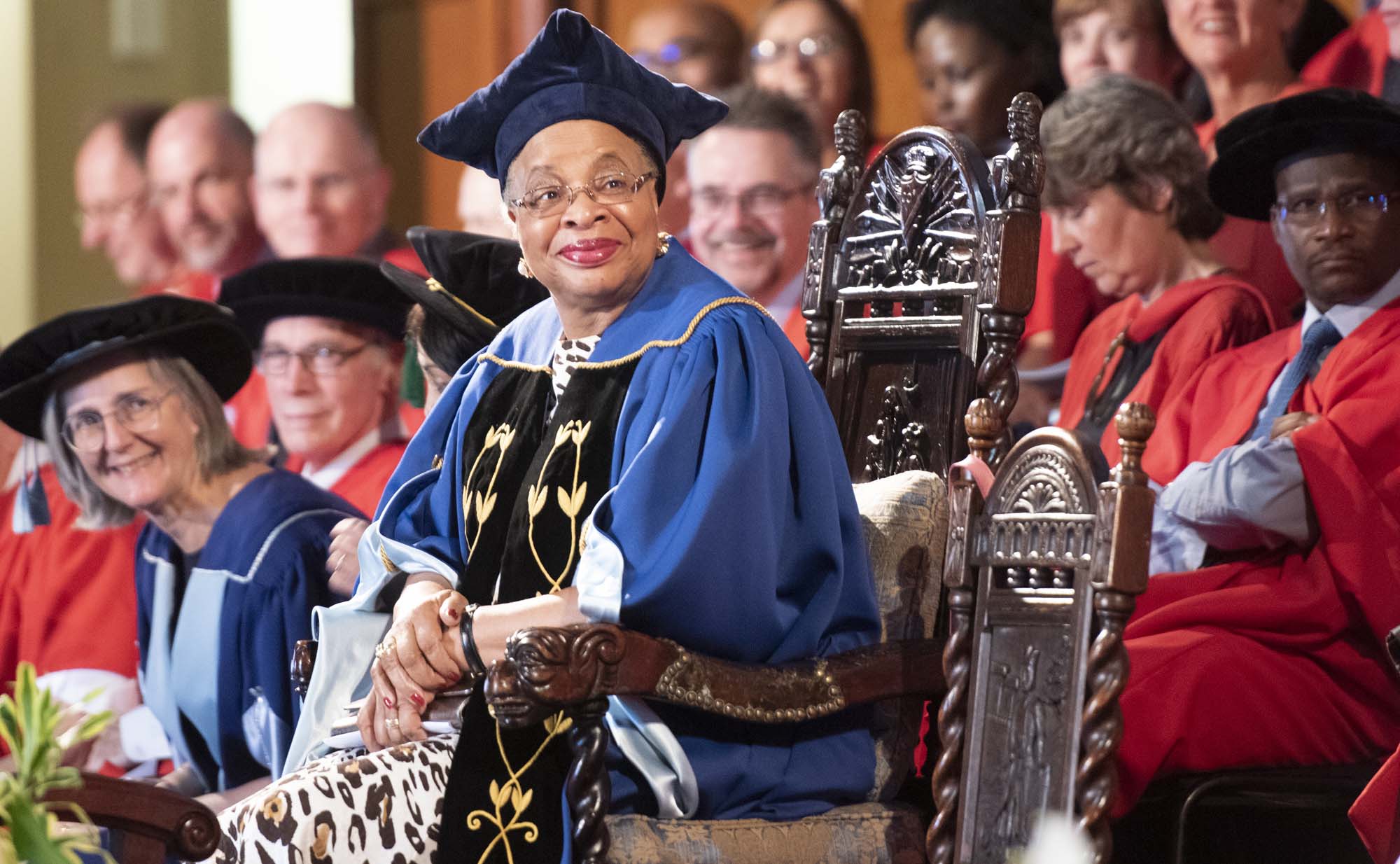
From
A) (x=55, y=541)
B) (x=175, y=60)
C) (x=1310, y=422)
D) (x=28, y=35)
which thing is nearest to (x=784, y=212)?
(x=1310, y=422)

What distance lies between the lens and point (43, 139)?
27.2ft

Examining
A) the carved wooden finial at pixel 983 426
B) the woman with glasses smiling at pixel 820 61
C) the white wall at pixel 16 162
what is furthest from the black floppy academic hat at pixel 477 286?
the white wall at pixel 16 162

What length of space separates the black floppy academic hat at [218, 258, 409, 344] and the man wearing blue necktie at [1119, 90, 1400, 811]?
2.30m

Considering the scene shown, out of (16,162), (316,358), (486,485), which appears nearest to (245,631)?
(486,485)

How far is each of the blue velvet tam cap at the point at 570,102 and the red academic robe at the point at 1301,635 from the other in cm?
121

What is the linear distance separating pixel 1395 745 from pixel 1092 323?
5.24 ft

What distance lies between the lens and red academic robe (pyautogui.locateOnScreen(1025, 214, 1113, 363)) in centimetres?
477

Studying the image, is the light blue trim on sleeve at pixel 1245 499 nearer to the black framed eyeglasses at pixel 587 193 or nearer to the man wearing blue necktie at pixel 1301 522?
the man wearing blue necktie at pixel 1301 522

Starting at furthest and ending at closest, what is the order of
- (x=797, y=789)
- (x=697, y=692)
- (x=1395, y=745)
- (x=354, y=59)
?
(x=354, y=59) < (x=1395, y=745) < (x=797, y=789) < (x=697, y=692)

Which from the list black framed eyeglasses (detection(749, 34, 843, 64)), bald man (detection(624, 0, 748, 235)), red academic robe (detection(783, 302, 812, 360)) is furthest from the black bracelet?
bald man (detection(624, 0, 748, 235))

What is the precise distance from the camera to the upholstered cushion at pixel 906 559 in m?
2.76

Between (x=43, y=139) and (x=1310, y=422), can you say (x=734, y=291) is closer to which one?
(x=1310, y=422)

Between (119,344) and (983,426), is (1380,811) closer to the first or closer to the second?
(983,426)

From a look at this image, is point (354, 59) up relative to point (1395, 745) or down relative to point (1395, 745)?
up
